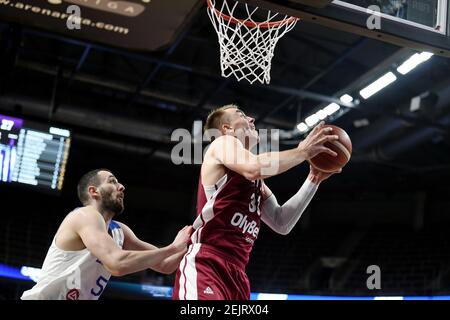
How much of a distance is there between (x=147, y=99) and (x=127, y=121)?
0.74m

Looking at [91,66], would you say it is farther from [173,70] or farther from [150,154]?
[150,154]

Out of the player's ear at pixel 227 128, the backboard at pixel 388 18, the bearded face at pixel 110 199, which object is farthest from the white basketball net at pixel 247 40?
the bearded face at pixel 110 199

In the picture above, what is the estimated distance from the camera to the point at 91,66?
1001 centimetres

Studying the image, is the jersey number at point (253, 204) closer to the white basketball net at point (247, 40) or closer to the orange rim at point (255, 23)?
the white basketball net at point (247, 40)

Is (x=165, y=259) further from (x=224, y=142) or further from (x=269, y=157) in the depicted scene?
(x=269, y=157)

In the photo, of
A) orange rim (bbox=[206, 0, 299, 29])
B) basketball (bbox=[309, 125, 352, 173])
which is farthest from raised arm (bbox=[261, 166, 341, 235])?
orange rim (bbox=[206, 0, 299, 29])

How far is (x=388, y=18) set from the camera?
3.79m

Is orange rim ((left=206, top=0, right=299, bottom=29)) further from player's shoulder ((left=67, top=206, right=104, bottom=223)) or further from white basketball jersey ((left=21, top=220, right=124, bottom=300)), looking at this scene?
white basketball jersey ((left=21, top=220, right=124, bottom=300))

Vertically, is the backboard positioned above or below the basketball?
above

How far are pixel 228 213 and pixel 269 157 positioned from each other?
346 millimetres

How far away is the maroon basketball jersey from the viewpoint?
Result: 2961mm
